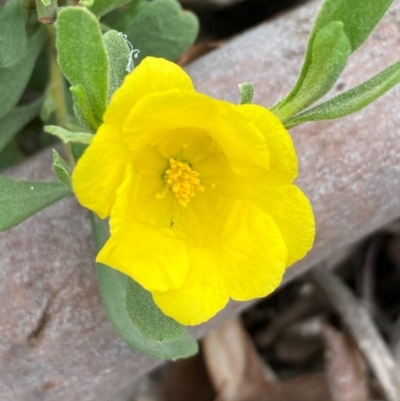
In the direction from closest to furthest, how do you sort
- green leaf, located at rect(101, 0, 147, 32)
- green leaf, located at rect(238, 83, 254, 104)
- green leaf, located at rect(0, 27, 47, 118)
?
1. green leaf, located at rect(238, 83, 254, 104)
2. green leaf, located at rect(0, 27, 47, 118)
3. green leaf, located at rect(101, 0, 147, 32)

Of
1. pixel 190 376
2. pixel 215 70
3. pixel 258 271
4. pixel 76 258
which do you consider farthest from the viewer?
pixel 190 376

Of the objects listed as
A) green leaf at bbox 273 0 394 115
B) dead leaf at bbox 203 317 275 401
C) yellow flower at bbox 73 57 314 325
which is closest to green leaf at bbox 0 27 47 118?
yellow flower at bbox 73 57 314 325

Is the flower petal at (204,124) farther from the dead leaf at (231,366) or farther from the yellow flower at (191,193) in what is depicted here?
the dead leaf at (231,366)

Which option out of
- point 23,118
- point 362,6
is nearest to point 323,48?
point 362,6

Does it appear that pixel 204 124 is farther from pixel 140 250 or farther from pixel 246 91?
pixel 140 250

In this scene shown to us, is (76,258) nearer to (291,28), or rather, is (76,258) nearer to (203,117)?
(203,117)

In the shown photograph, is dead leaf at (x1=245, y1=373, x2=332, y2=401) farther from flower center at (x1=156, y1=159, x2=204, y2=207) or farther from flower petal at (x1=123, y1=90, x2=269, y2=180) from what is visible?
flower petal at (x1=123, y1=90, x2=269, y2=180)
